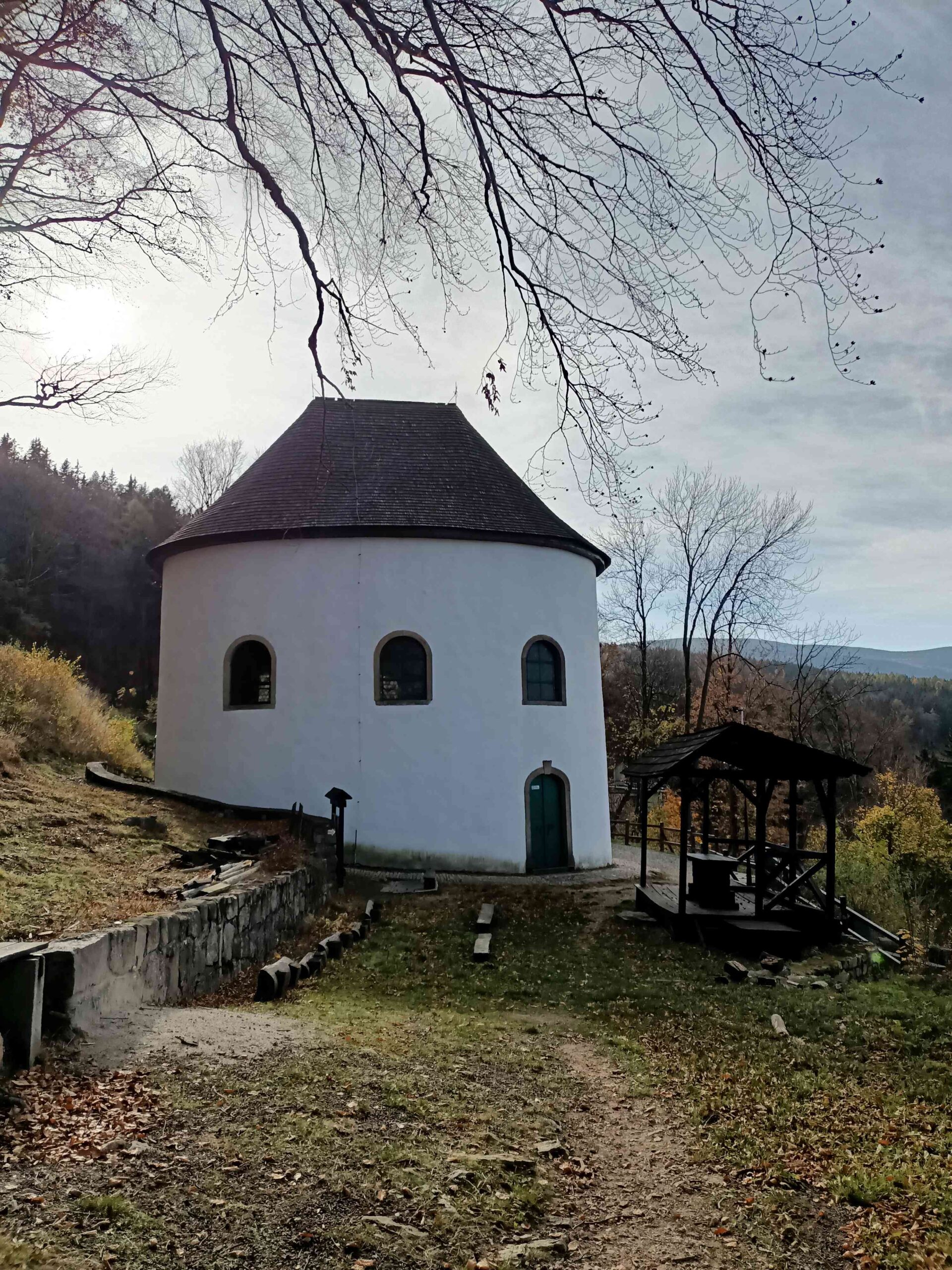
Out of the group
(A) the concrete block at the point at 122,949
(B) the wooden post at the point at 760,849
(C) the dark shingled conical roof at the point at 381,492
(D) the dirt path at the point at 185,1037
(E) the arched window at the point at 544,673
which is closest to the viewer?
(D) the dirt path at the point at 185,1037

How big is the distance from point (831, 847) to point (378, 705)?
8.31 m

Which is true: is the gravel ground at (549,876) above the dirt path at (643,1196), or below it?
below

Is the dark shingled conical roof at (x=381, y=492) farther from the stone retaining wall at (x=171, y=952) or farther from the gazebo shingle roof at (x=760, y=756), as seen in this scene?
the stone retaining wall at (x=171, y=952)

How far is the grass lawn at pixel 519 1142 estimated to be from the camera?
3.57 meters

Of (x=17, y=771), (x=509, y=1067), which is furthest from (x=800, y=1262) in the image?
(x=17, y=771)

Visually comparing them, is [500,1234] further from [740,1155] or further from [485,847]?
[485,847]

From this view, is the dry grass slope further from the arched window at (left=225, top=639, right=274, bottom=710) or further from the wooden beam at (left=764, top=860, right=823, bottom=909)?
the wooden beam at (left=764, top=860, right=823, bottom=909)

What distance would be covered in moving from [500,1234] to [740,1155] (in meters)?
1.67

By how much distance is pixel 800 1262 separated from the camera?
381 cm

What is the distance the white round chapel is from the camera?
16750 millimetres

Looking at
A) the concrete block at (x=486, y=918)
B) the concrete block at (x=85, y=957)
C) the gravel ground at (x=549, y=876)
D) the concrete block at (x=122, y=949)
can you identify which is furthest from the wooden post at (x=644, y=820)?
the concrete block at (x=85, y=957)

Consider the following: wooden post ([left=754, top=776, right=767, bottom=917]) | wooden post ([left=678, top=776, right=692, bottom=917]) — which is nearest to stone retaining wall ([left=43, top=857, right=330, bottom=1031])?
wooden post ([left=678, top=776, right=692, bottom=917])

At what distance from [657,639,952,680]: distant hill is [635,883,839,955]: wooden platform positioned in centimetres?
2133

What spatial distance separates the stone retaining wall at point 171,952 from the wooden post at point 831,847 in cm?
674
